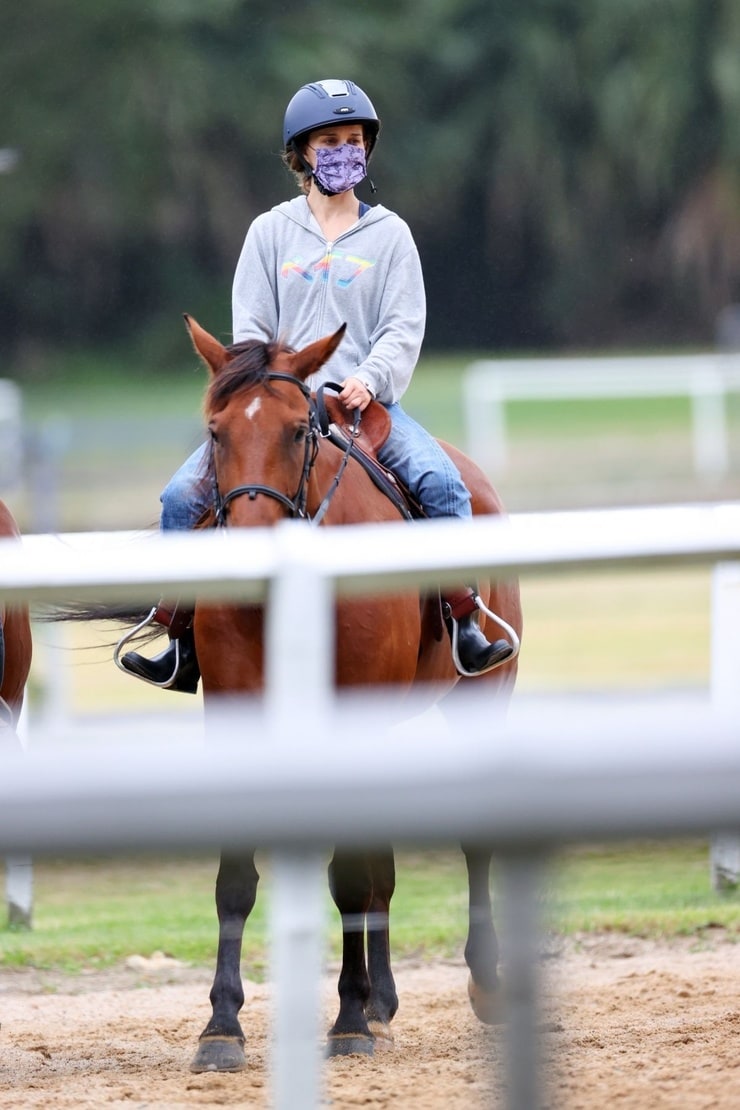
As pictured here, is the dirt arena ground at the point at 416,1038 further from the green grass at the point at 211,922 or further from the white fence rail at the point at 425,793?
the white fence rail at the point at 425,793

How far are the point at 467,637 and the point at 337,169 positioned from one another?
4.66 ft

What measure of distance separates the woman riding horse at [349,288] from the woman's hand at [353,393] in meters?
0.01

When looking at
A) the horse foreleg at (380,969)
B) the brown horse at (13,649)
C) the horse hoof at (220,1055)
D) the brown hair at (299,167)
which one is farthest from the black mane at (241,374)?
the horse hoof at (220,1055)

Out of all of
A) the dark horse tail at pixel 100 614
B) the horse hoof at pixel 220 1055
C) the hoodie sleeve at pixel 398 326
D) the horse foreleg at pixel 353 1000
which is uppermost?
the hoodie sleeve at pixel 398 326

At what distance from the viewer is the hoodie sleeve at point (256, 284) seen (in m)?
5.08

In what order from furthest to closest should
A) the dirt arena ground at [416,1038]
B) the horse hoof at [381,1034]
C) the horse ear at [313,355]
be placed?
the horse ear at [313,355], the horse hoof at [381,1034], the dirt arena ground at [416,1038]

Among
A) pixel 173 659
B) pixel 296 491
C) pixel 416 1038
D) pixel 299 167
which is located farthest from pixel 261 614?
pixel 299 167

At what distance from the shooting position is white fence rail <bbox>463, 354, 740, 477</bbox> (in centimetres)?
2294

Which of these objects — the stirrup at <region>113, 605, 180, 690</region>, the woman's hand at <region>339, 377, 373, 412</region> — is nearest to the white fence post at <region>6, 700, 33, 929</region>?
the stirrup at <region>113, 605, 180, 690</region>

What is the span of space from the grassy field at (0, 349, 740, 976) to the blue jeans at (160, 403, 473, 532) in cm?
51

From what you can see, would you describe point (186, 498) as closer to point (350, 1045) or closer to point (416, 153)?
point (350, 1045)

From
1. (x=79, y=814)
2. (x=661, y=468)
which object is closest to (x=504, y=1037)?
(x=79, y=814)

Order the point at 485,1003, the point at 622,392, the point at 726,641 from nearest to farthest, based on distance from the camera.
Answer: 1. the point at 485,1003
2. the point at 726,641
3. the point at 622,392

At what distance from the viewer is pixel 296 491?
4.49 meters
